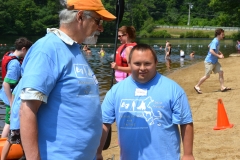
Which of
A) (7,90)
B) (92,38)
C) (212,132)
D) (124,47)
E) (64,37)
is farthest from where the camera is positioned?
(212,132)

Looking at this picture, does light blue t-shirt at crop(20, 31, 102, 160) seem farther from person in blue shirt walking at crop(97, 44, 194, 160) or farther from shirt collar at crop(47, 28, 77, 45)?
person in blue shirt walking at crop(97, 44, 194, 160)

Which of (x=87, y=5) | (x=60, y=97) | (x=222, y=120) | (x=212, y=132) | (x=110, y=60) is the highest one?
(x=87, y=5)

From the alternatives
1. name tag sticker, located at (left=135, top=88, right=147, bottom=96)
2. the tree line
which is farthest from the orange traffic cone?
the tree line

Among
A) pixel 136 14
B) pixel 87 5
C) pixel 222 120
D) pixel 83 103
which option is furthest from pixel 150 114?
pixel 136 14

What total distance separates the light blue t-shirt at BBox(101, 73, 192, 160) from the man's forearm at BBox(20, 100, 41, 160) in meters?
0.98

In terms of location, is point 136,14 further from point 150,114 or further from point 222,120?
point 150,114

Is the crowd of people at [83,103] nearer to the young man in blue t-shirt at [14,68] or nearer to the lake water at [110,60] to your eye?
the young man in blue t-shirt at [14,68]

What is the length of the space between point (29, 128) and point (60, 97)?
0.28 m

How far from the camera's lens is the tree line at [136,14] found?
154ft

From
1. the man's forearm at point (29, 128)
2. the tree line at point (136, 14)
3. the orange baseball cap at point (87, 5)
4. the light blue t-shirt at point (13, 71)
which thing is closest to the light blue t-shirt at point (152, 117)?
the orange baseball cap at point (87, 5)

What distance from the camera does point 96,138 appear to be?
2.68 metres

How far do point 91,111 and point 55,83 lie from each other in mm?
325

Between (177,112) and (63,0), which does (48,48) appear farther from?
(177,112)

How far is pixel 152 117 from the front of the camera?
3.04 m
